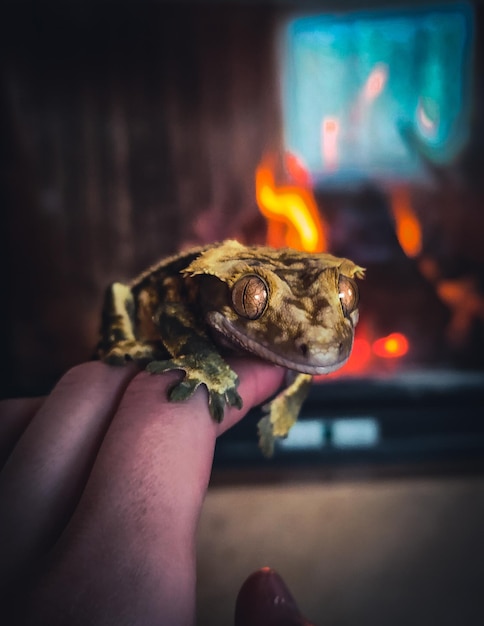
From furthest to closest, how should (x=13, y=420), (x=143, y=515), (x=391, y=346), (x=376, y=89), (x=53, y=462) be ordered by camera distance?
(x=391, y=346), (x=376, y=89), (x=13, y=420), (x=53, y=462), (x=143, y=515)

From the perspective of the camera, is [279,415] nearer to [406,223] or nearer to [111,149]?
[406,223]

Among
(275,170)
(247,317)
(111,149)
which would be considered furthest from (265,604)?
(111,149)

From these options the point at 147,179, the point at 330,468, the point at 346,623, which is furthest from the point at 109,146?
the point at 346,623

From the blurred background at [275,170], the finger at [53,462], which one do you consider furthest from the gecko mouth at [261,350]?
the blurred background at [275,170]

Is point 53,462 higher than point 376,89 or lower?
lower

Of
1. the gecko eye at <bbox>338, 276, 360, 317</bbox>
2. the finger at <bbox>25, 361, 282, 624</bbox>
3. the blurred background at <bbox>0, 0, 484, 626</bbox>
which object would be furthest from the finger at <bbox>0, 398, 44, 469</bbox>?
the blurred background at <bbox>0, 0, 484, 626</bbox>

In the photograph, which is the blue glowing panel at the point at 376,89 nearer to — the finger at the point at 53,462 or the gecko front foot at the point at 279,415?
the gecko front foot at the point at 279,415

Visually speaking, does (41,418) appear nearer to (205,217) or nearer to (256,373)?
Answer: (256,373)

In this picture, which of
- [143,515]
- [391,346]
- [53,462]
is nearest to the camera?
[143,515]
